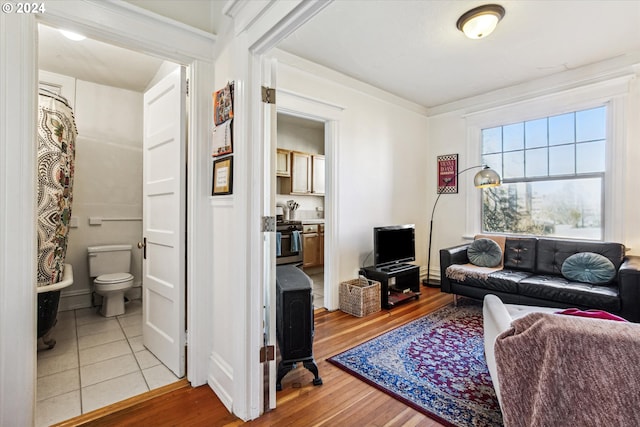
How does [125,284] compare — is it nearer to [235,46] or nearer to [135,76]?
[135,76]

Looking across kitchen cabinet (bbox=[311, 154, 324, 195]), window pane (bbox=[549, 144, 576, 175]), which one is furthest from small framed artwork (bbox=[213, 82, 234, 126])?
window pane (bbox=[549, 144, 576, 175])

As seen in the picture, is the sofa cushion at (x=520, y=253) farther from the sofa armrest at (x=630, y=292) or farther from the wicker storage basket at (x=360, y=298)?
the wicker storage basket at (x=360, y=298)

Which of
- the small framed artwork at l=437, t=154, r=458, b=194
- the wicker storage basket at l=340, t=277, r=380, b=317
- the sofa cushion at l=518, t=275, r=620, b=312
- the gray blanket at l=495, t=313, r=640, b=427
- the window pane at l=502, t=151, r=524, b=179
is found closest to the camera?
the gray blanket at l=495, t=313, r=640, b=427

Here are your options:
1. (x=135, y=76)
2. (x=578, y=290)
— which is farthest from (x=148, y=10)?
(x=578, y=290)

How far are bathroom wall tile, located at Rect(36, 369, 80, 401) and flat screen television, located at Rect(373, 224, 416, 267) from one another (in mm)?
2813

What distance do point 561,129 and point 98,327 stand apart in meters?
5.55

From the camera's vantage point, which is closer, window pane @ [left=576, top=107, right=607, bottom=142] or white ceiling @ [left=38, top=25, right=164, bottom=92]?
white ceiling @ [left=38, top=25, right=164, bottom=92]

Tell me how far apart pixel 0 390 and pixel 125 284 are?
1938 millimetres

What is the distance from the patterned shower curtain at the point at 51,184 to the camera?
220cm

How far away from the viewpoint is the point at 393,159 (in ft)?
13.5

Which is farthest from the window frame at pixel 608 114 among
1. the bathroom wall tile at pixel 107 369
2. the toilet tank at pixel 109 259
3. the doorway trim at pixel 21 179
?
the toilet tank at pixel 109 259

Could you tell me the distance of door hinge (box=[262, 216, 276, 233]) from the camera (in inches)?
66.2

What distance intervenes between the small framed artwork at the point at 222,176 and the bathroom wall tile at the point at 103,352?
1.64 m

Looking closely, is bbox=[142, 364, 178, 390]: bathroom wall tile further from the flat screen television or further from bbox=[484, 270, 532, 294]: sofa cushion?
bbox=[484, 270, 532, 294]: sofa cushion
